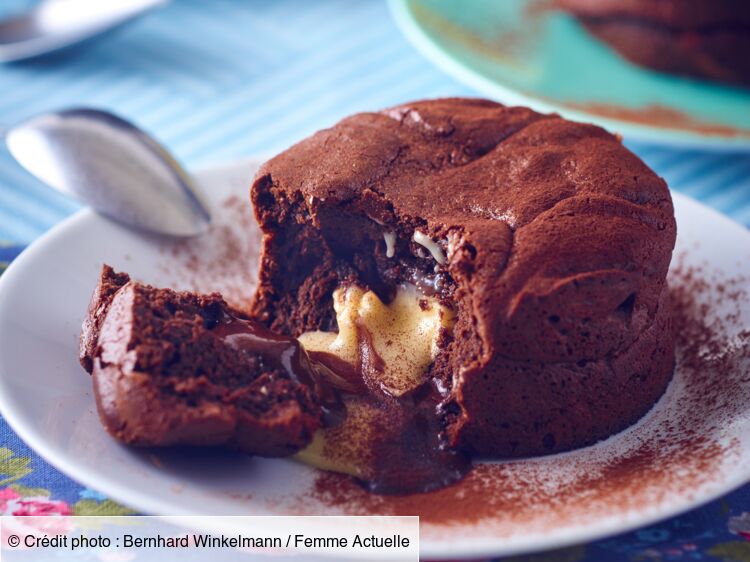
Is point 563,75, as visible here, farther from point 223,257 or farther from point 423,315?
point 423,315

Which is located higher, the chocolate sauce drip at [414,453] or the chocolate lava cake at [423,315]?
the chocolate lava cake at [423,315]

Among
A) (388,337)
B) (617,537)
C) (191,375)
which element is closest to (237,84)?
(388,337)

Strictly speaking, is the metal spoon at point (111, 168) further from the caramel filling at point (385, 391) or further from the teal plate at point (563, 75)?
the teal plate at point (563, 75)

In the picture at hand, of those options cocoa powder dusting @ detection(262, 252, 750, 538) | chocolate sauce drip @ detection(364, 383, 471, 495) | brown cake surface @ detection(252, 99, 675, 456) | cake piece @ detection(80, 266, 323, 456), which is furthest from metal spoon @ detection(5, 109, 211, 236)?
cocoa powder dusting @ detection(262, 252, 750, 538)

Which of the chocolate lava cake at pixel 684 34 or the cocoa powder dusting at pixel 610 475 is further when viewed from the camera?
the chocolate lava cake at pixel 684 34

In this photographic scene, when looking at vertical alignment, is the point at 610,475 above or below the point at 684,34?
below

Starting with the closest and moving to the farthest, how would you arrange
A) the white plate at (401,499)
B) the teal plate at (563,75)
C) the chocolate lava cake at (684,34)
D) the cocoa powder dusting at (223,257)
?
1. the white plate at (401,499)
2. the cocoa powder dusting at (223,257)
3. the teal plate at (563,75)
4. the chocolate lava cake at (684,34)

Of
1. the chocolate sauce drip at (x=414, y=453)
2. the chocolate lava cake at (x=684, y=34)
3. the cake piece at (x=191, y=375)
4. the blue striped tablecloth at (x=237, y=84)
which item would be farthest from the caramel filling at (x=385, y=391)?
the chocolate lava cake at (x=684, y=34)

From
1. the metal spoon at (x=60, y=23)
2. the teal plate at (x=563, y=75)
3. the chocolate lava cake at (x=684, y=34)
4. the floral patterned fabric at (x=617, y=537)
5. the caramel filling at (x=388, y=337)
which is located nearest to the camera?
the floral patterned fabric at (x=617, y=537)
